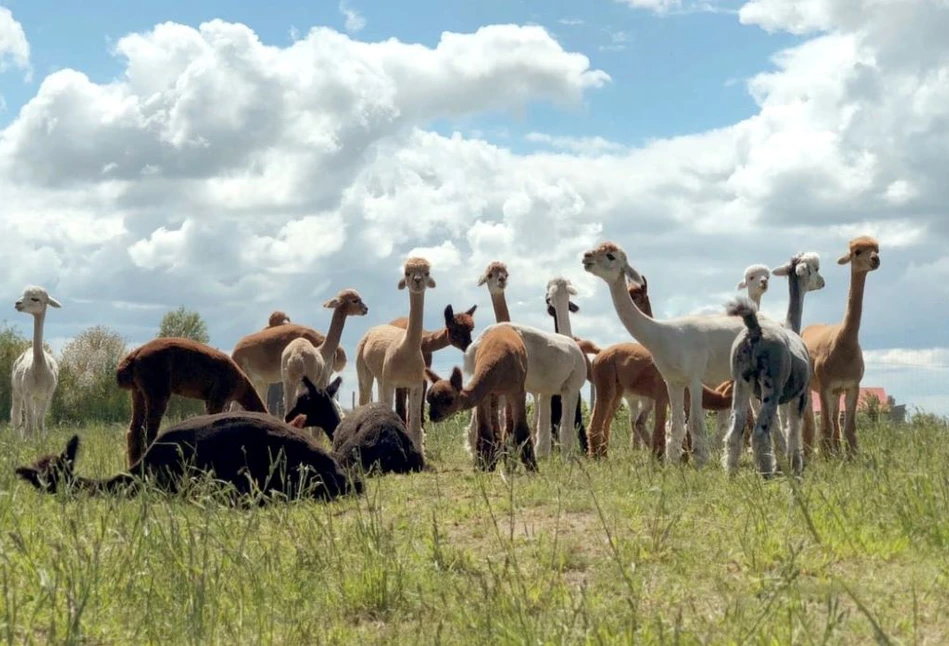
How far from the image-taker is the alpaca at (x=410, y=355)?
43.0 ft

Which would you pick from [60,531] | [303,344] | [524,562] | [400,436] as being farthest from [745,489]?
[303,344]

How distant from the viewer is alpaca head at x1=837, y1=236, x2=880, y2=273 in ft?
40.4

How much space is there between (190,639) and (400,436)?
5.79 meters

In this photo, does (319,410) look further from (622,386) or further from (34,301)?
(34,301)

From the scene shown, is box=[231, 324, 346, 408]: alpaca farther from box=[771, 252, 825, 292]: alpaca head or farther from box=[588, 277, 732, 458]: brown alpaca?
box=[771, 252, 825, 292]: alpaca head

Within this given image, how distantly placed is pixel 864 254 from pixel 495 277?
4.72m

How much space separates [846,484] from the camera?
319 inches

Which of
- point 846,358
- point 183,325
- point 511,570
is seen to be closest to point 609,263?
point 846,358

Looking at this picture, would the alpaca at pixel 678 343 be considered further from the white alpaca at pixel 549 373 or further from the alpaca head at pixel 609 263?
the white alpaca at pixel 549 373

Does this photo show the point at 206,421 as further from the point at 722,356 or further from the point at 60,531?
the point at 722,356

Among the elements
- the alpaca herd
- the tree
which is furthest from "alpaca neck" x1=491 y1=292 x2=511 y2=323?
the tree

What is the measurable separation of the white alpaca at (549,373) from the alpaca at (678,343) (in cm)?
116

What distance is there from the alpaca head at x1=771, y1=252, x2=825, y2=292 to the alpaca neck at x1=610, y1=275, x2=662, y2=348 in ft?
6.90

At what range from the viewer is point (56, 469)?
310 inches
